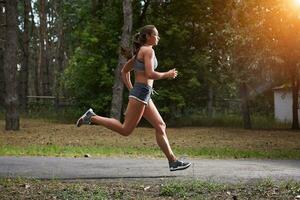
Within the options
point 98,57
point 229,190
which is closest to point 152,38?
point 229,190

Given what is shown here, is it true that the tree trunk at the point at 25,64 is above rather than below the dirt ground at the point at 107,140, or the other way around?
A: above

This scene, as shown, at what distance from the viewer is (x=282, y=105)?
41.6 meters

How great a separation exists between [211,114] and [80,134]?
1910cm

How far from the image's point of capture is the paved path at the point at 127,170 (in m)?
7.97

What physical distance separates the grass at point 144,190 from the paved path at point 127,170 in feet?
2.12

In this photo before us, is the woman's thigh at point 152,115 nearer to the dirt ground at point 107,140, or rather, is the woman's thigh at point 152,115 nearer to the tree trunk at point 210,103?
the dirt ground at point 107,140

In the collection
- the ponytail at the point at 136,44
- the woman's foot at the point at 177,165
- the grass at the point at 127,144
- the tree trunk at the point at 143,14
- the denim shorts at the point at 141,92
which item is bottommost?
the grass at the point at 127,144

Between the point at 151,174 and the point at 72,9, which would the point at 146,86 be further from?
the point at 72,9

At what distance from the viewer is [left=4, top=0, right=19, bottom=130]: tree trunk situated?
21.7 metres

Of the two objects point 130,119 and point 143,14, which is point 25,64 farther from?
point 130,119

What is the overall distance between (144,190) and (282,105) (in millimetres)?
36531

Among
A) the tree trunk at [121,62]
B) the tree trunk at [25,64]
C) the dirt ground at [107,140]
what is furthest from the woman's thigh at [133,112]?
the tree trunk at [25,64]

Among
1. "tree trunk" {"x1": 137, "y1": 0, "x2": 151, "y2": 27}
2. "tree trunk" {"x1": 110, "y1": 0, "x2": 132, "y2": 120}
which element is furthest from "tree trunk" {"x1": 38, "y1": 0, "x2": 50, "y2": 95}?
"tree trunk" {"x1": 110, "y1": 0, "x2": 132, "y2": 120}

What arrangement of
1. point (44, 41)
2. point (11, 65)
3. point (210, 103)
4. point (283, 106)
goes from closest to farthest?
point (11, 65) → point (210, 103) → point (283, 106) → point (44, 41)
